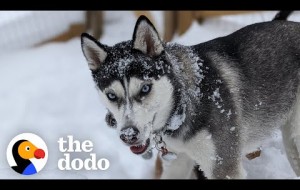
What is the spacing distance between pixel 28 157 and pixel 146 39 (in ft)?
3.17

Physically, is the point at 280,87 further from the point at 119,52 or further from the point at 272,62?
the point at 119,52

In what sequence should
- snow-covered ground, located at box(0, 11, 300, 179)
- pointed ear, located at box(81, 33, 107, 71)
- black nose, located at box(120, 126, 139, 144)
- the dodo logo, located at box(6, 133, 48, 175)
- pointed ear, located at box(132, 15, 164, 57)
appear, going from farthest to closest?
1. snow-covered ground, located at box(0, 11, 300, 179)
2. the dodo logo, located at box(6, 133, 48, 175)
3. pointed ear, located at box(81, 33, 107, 71)
4. pointed ear, located at box(132, 15, 164, 57)
5. black nose, located at box(120, 126, 139, 144)

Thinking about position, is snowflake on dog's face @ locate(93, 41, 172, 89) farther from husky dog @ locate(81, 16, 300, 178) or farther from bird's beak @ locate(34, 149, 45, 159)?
bird's beak @ locate(34, 149, 45, 159)

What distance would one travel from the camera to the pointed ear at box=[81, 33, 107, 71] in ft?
8.50

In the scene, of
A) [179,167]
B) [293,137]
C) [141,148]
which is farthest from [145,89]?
[293,137]

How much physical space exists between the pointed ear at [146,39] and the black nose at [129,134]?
44 centimetres

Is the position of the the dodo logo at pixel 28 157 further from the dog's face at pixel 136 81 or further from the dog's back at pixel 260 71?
the dog's back at pixel 260 71

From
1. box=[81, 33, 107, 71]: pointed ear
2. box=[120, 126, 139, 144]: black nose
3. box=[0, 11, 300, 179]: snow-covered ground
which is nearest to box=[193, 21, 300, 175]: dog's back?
box=[0, 11, 300, 179]: snow-covered ground

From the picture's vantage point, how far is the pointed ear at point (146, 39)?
2.48m

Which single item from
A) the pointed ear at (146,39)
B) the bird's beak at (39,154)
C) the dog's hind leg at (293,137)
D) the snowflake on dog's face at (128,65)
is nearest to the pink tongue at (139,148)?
the snowflake on dog's face at (128,65)

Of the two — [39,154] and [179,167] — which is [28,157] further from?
[179,167]

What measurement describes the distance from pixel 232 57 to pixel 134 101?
0.75 metres

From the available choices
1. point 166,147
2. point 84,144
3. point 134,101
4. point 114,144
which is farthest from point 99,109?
point 134,101

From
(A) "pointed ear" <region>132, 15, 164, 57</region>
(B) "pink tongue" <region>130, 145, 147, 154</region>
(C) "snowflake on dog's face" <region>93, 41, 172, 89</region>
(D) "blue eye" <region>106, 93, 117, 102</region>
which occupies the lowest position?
(B) "pink tongue" <region>130, 145, 147, 154</region>
